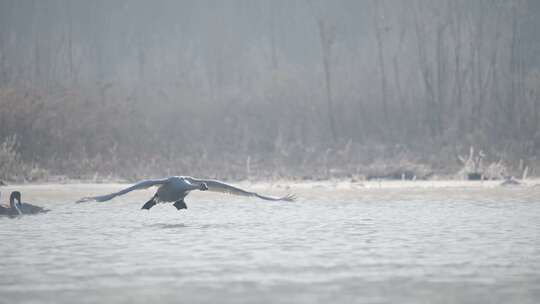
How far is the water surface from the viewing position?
873 centimetres

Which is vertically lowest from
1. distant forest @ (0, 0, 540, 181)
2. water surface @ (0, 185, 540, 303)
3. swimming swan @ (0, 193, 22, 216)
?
water surface @ (0, 185, 540, 303)

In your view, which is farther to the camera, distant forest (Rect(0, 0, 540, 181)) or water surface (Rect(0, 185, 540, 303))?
distant forest (Rect(0, 0, 540, 181))

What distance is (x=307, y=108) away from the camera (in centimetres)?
3231

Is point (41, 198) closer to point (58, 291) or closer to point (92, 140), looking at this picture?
point (92, 140)

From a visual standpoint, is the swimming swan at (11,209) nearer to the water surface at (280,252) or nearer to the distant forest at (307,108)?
the water surface at (280,252)

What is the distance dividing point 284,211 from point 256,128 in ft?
46.6

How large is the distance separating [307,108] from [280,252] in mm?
21004

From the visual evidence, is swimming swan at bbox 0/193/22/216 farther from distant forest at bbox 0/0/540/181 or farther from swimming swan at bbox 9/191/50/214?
distant forest at bbox 0/0/540/181

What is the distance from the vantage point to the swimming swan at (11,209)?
15.8 metres

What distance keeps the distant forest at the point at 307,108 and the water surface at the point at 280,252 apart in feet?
23.1

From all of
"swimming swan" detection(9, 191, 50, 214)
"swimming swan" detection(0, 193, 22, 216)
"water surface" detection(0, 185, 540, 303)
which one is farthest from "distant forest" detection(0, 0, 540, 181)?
"swimming swan" detection(9, 191, 50, 214)

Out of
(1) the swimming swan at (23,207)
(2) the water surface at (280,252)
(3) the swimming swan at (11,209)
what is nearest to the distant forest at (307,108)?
(2) the water surface at (280,252)

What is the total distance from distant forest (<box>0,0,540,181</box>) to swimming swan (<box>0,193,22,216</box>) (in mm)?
7322

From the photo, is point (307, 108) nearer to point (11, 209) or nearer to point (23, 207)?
point (23, 207)
